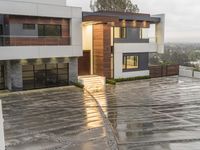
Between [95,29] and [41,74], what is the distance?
773cm

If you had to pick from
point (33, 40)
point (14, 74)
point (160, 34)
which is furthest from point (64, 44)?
point (160, 34)

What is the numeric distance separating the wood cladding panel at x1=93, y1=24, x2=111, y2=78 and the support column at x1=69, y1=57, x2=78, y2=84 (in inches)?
105

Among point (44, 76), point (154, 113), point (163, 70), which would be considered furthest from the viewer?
point (163, 70)

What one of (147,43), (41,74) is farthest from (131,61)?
(41,74)

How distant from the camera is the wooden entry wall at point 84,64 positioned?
30.9 meters

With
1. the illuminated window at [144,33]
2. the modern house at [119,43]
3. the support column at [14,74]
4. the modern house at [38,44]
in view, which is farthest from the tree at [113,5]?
the support column at [14,74]

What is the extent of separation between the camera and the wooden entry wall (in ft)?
101

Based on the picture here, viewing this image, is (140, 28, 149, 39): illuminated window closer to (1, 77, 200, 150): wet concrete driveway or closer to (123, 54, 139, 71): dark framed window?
(123, 54, 139, 71): dark framed window

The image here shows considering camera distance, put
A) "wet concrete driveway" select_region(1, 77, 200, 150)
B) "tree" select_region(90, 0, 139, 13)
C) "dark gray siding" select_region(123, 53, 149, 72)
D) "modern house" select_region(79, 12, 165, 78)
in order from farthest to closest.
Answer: "tree" select_region(90, 0, 139, 13) < "dark gray siding" select_region(123, 53, 149, 72) < "modern house" select_region(79, 12, 165, 78) < "wet concrete driveway" select_region(1, 77, 200, 150)

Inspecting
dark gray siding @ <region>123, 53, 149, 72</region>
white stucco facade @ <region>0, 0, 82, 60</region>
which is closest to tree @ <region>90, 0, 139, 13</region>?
dark gray siding @ <region>123, 53, 149, 72</region>

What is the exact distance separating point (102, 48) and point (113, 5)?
20838 millimetres

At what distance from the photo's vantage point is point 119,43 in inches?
1244

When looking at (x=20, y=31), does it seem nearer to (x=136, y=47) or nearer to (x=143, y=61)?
(x=136, y=47)

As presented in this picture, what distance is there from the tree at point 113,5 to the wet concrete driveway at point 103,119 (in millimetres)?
24839
